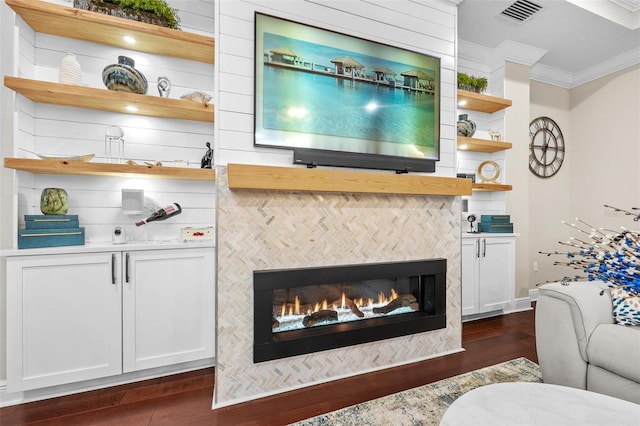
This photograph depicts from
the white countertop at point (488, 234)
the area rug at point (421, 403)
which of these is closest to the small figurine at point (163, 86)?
the area rug at point (421, 403)

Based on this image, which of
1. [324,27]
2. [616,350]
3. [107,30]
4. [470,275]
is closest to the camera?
[616,350]

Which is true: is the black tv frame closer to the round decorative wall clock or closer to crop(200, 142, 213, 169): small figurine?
crop(200, 142, 213, 169): small figurine

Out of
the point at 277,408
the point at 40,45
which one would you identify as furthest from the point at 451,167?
the point at 40,45

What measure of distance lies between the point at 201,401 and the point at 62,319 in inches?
39.9

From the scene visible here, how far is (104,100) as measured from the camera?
6.63 feet

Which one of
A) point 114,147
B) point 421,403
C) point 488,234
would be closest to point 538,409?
point 421,403

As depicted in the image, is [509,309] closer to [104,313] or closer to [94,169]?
[104,313]

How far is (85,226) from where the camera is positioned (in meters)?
2.19

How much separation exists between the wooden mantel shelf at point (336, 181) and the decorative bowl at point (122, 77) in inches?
39.9

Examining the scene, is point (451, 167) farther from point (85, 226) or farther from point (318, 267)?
point (85, 226)

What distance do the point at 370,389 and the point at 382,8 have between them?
113 inches

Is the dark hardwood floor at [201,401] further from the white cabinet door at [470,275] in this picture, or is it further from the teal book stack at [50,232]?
the teal book stack at [50,232]

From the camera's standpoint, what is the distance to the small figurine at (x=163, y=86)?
2.25 meters

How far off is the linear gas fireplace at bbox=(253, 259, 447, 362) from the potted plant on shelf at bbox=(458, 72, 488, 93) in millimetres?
2122
